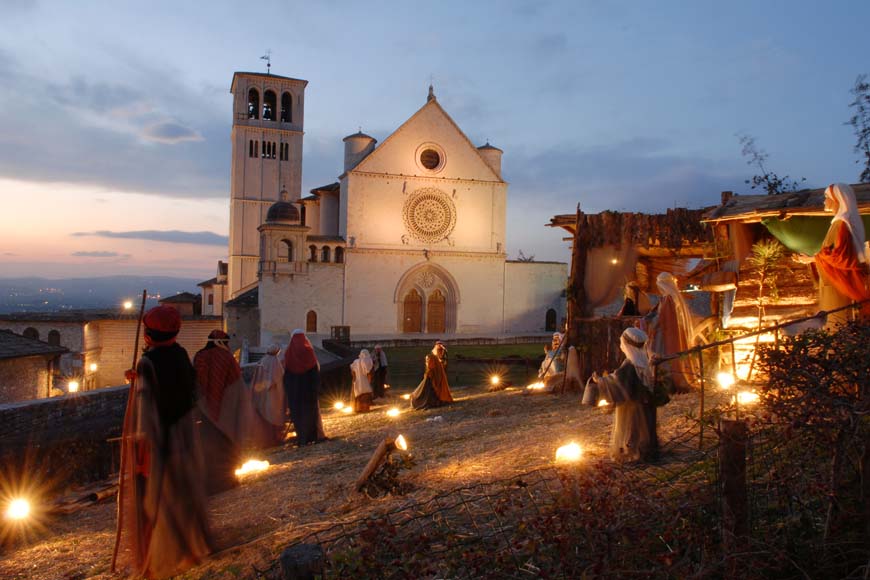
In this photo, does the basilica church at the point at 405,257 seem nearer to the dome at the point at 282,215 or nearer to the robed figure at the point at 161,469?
the dome at the point at 282,215

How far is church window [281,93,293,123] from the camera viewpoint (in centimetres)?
4300

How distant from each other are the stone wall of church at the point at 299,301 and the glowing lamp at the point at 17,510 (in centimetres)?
2568

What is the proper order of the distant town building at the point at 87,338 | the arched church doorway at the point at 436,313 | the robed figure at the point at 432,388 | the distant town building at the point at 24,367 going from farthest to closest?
1. the arched church doorway at the point at 436,313
2. the distant town building at the point at 87,338
3. the distant town building at the point at 24,367
4. the robed figure at the point at 432,388

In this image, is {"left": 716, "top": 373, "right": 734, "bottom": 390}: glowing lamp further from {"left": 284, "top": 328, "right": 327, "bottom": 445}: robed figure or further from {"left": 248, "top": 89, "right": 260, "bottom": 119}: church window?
{"left": 248, "top": 89, "right": 260, "bottom": 119}: church window

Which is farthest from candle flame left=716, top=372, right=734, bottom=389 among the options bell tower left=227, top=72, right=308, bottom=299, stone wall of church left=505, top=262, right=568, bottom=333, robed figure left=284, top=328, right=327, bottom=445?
bell tower left=227, top=72, right=308, bottom=299

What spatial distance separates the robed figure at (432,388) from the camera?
1268 cm

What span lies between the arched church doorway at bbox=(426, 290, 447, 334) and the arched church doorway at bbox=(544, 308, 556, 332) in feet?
18.7

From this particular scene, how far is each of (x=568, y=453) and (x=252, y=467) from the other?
4018 millimetres

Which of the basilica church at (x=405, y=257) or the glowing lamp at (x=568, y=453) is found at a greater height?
the basilica church at (x=405, y=257)

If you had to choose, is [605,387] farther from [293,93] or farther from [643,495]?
[293,93]

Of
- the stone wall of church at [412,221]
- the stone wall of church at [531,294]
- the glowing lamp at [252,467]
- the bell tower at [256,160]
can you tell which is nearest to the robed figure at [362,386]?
the glowing lamp at [252,467]

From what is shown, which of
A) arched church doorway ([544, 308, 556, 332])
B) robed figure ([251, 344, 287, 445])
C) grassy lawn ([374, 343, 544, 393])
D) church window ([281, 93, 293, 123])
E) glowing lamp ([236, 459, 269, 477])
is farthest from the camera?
church window ([281, 93, 293, 123])

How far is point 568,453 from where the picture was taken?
602cm

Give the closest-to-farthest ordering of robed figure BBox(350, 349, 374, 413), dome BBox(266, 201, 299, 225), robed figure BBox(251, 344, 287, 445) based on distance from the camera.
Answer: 1. robed figure BBox(251, 344, 287, 445)
2. robed figure BBox(350, 349, 374, 413)
3. dome BBox(266, 201, 299, 225)
